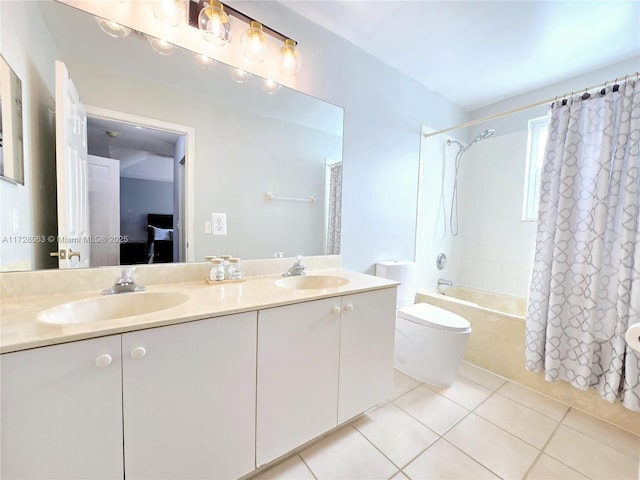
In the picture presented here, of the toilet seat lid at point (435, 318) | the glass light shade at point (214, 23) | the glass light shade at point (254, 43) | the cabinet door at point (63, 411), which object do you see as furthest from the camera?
the toilet seat lid at point (435, 318)

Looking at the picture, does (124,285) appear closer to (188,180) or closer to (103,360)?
→ (103,360)

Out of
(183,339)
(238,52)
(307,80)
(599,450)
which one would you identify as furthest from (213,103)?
(599,450)

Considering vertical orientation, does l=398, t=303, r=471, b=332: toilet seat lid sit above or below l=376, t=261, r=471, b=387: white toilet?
above

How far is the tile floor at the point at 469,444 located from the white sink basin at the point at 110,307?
866mm

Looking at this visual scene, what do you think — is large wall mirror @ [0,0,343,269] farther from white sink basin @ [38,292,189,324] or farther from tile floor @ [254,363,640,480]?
tile floor @ [254,363,640,480]

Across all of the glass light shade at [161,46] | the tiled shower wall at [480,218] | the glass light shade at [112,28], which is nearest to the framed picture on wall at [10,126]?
the glass light shade at [112,28]

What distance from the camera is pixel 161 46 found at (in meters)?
1.20

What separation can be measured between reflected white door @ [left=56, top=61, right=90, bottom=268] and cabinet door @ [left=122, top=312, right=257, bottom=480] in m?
0.61

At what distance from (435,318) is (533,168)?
184 centimetres

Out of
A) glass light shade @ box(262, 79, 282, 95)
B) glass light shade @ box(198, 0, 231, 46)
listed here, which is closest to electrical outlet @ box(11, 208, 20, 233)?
glass light shade @ box(198, 0, 231, 46)

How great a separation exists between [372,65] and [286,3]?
744 mm

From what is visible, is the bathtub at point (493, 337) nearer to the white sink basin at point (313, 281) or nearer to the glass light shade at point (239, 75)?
the white sink basin at point (313, 281)

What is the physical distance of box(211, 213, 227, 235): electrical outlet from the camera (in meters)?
1.38

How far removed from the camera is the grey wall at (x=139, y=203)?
1154mm
